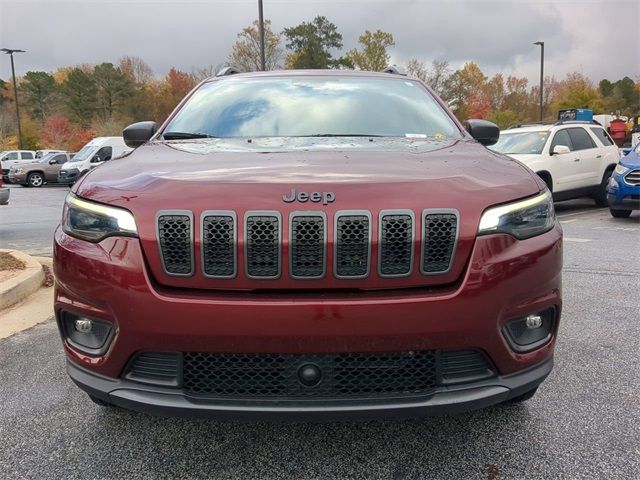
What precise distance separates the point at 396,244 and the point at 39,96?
65.9 m

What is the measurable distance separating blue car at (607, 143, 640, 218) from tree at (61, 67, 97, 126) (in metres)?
54.0

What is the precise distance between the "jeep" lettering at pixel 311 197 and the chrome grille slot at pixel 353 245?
7cm

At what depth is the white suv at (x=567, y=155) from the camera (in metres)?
10.6


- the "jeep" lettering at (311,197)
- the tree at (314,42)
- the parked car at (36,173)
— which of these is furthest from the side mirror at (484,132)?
the tree at (314,42)

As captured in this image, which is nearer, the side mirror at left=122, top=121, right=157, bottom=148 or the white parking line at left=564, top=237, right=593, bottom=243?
the side mirror at left=122, top=121, right=157, bottom=148

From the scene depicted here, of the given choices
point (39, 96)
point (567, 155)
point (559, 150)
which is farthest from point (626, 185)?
point (39, 96)

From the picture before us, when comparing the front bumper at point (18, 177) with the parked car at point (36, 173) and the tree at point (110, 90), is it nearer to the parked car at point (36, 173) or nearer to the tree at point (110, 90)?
the parked car at point (36, 173)

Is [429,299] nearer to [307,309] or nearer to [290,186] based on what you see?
[307,309]

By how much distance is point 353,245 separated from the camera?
1887mm

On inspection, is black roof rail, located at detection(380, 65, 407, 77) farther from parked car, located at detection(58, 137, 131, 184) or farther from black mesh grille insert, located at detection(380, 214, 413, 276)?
parked car, located at detection(58, 137, 131, 184)

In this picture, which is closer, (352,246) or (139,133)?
(352,246)

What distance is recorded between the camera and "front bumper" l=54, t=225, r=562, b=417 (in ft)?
6.10

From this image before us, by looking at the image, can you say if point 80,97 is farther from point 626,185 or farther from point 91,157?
point 626,185

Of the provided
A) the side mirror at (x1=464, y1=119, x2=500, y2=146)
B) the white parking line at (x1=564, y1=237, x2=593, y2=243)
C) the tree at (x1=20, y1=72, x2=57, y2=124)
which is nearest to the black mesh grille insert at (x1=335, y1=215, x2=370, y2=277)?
the side mirror at (x1=464, y1=119, x2=500, y2=146)
